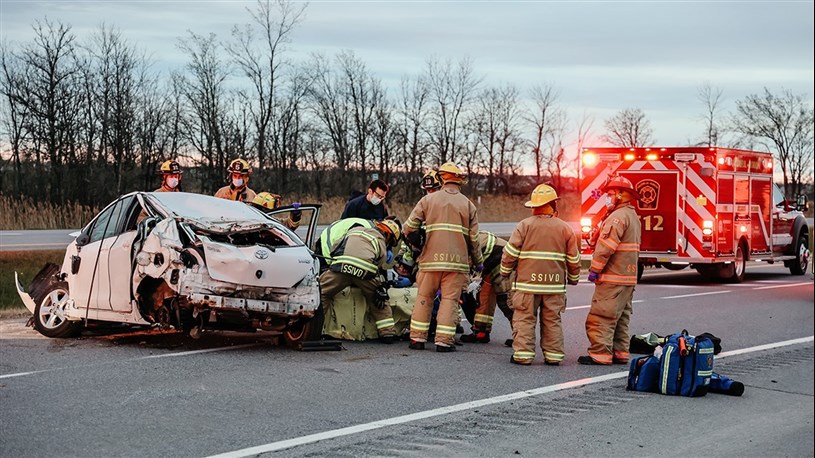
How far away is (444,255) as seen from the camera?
10.6m

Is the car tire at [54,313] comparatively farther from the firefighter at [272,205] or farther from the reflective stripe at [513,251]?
the reflective stripe at [513,251]

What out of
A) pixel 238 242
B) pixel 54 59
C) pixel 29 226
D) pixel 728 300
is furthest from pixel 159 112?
pixel 238 242

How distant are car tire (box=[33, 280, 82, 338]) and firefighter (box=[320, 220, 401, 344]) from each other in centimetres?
274

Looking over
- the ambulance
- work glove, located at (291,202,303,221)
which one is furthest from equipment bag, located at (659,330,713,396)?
the ambulance

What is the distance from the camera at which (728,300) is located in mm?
16484

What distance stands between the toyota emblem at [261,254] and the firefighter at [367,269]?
904mm

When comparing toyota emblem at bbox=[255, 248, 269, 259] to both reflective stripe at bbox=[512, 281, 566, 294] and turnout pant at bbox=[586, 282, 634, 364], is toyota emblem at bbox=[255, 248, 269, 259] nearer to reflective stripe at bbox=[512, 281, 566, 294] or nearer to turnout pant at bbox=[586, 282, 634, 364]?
reflective stripe at bbox=[512, 281, 566, 294]

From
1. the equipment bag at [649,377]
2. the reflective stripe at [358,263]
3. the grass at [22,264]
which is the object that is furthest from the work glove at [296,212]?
the grass at [22,264]

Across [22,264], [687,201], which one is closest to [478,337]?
[687,201]

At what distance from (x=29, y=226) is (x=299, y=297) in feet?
58.7

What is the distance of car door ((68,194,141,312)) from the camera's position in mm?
10258

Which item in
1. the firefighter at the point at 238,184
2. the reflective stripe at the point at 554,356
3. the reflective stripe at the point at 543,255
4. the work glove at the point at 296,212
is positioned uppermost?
Answer: the firefighter at the point at 238,184

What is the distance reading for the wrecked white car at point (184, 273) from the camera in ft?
31.8

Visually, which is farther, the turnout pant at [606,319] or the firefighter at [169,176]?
the firefighter at [169,176]
